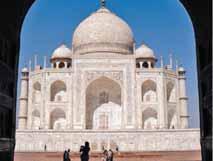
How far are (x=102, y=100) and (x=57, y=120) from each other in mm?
4001

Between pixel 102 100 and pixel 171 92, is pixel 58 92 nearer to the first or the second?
pixel 102 100

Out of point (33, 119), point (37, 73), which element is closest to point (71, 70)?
point (37, 73)

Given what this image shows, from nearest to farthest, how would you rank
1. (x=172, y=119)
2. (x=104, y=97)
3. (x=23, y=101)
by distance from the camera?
(x=172, y=119) < (x=104, y=97) < (x=23, y=101)

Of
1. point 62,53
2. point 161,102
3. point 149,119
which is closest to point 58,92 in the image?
point 62,53

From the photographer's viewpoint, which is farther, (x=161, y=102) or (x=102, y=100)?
(x=102, y=100)

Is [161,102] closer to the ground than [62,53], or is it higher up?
closer to the ground

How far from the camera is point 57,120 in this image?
1064 inches

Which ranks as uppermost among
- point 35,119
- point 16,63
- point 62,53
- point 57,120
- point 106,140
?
point 62,53

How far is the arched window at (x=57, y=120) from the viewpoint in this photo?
88.3 ft

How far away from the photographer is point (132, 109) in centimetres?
2559

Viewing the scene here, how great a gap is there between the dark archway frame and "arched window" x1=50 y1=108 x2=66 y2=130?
21991 millimetres

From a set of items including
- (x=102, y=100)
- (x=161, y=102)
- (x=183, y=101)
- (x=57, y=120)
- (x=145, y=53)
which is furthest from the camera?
(x=145, y=53)

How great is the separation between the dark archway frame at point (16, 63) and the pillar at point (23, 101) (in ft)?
79.4

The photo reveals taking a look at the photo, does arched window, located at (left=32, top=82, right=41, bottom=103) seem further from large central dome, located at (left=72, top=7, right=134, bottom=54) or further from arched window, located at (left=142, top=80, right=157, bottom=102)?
arched window, located at (left=142, top=80, right=157, bottom=102)
